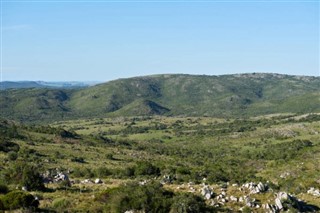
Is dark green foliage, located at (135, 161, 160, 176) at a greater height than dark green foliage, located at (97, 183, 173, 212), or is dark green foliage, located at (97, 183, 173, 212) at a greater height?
dark green foliage, located at (97, 183, 173, 212)

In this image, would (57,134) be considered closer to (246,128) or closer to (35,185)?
(35,185)

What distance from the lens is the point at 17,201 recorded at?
29.8 m

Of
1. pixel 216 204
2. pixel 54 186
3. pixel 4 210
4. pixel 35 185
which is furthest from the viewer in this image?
pixel 54 186

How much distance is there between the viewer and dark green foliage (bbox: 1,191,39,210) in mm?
29688

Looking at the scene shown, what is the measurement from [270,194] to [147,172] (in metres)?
25.1

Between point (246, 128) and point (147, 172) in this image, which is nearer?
point (147, 172)

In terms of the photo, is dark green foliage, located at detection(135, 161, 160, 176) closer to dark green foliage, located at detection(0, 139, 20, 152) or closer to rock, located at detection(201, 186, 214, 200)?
rock, located at detection(201, 186, 214, 200)

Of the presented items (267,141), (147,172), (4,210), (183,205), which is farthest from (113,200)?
(267,141)

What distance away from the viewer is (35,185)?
38.0 m

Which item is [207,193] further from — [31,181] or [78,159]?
[78,159]

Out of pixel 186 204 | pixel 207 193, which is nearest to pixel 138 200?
pixel 186 204

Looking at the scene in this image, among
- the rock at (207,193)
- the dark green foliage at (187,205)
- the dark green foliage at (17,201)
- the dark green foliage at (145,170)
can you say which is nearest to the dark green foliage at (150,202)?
the dark green foliage at (187,205)

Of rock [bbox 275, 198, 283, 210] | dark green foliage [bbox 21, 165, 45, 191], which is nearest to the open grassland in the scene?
dark green foliage [bbox 21, 165, 45, 191]

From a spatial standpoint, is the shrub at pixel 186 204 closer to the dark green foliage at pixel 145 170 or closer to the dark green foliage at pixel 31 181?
the dark green foliage at pixel 31 181
